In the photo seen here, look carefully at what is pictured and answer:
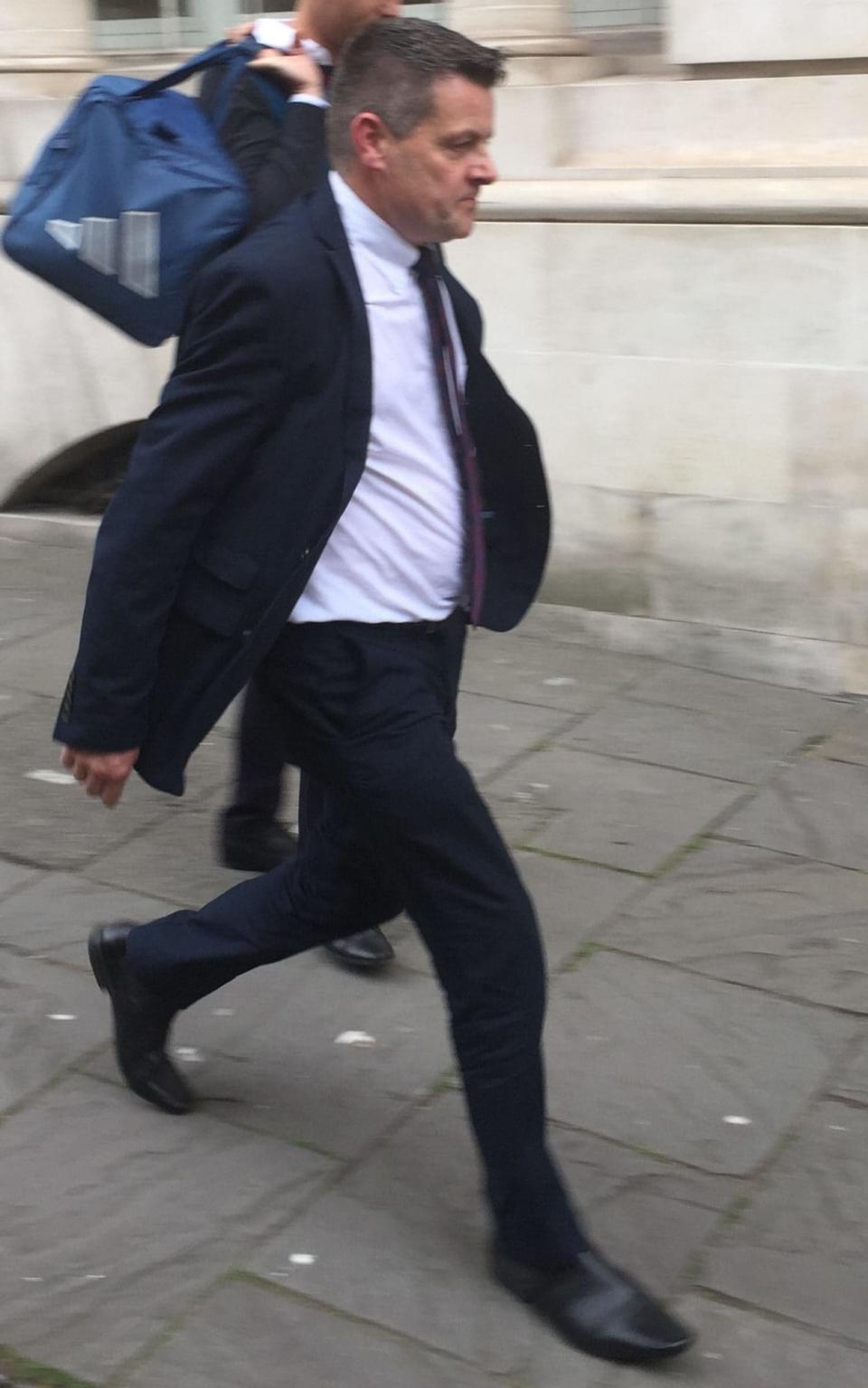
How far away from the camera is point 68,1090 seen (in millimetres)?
3426

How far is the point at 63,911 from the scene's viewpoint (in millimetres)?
4191

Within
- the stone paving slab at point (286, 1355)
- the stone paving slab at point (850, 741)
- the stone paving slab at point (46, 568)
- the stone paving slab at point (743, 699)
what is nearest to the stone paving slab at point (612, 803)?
the stone paving slab at point (850, 741)

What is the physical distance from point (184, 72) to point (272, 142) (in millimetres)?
211

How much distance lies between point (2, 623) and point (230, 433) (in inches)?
153

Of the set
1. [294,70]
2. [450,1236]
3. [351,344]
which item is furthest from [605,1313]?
[294,70]

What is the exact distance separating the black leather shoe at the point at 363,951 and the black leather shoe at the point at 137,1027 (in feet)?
1.98

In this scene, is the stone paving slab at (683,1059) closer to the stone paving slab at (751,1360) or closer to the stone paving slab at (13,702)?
the stone paving slab at (751,1360)

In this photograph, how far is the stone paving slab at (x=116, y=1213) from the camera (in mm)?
2768

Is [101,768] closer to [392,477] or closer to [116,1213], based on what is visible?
[392,477]

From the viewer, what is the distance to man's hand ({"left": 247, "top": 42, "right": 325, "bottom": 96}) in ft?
10.7

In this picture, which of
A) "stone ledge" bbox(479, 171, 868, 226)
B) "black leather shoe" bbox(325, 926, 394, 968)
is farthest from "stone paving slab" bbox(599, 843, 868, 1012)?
"stone ledge" bbox(479, 171, 868, 226)

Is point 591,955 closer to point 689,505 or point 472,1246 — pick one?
point 472,1246

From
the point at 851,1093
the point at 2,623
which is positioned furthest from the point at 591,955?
the point at 2,623

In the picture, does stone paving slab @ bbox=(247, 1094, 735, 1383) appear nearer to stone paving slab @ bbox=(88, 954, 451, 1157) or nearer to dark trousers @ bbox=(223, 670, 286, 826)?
stone paving slab @ bbox=(88, 954, 451, 1157)
